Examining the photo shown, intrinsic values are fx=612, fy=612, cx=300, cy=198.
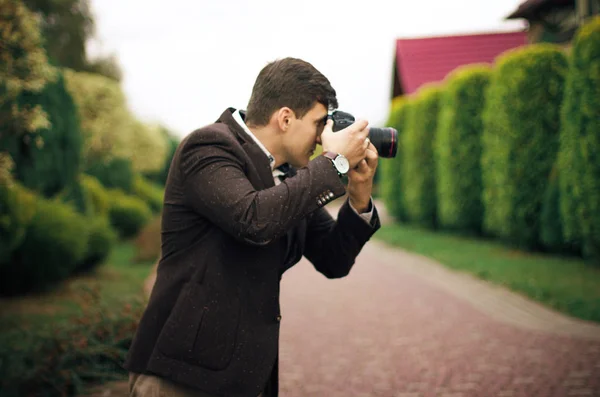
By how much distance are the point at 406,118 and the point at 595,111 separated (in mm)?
9645

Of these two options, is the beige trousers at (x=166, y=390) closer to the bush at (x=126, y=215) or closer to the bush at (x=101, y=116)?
the bush at (x=126, y=215)

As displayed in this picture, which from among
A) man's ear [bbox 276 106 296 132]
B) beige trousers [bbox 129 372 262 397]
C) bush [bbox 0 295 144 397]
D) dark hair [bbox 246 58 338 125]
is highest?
dark hair [bbox 246 58 338 125]

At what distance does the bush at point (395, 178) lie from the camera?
18.7m

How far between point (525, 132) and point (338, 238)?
958 centimetres

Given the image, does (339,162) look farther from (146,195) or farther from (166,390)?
(146,195)

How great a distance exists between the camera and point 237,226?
1.68 m

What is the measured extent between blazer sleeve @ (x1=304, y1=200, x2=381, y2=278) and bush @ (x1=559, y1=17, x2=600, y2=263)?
7296mm

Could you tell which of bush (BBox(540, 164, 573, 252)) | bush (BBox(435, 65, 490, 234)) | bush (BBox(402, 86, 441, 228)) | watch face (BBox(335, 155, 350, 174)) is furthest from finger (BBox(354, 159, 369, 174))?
bush (BBox(402, 86, 441, 228))

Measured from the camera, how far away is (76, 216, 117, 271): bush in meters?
9.86

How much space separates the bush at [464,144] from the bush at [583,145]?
4104mm

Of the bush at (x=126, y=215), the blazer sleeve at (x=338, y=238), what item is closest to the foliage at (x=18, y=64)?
the blazer sleeve at (x=338, y=238)

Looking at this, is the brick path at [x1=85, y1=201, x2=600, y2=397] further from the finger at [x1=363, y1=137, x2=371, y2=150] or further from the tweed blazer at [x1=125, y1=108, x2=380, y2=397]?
the finger at [x1=363, y1=137, x2=371, y2=150]

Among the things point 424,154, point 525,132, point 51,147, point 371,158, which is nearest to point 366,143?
point 371,158

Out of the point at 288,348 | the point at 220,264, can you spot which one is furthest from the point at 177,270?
the point at 288,348
